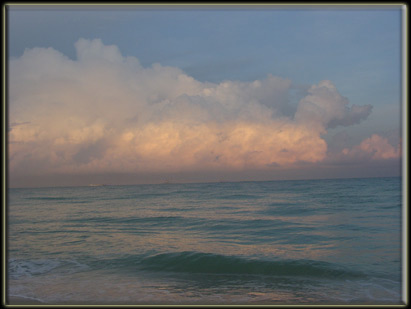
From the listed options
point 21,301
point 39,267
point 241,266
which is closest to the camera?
point 21,301

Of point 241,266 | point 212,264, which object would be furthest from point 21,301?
point 241,266

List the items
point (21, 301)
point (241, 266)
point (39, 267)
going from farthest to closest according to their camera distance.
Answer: point (39, 267) → point (241, 266) → point (21, 301)

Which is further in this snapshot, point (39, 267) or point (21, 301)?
point (39, 267)

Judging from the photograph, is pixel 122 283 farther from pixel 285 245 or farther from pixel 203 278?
pixel 285 245

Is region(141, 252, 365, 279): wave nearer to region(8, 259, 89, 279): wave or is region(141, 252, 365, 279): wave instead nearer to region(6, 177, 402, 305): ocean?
region(6, 177, 402, 305): ocean

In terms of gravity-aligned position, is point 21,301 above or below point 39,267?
above

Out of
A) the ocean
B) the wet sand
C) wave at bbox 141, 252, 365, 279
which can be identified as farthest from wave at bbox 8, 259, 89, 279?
wave at bbox 141, 252, 365, 279

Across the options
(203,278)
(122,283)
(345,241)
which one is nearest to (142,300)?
(122,283)

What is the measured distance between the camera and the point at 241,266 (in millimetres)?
9922

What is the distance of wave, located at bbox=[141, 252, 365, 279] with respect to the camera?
9.36 m

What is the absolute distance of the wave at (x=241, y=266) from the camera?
936 cm

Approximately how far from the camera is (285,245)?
1308 cm

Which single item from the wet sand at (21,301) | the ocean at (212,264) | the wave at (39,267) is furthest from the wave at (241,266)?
the wet sand at (21,301)

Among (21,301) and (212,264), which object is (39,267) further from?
(212,264)
